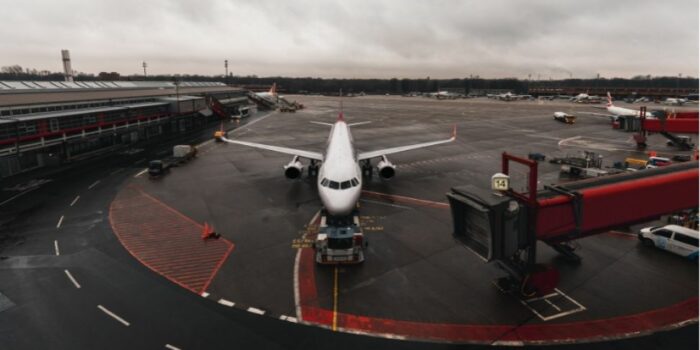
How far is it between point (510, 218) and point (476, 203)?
164 cm

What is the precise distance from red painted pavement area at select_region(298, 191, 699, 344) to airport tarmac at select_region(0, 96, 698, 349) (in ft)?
0.23

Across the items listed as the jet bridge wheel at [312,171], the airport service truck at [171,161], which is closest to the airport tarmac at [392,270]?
the jet bridge wheel at [312,171]

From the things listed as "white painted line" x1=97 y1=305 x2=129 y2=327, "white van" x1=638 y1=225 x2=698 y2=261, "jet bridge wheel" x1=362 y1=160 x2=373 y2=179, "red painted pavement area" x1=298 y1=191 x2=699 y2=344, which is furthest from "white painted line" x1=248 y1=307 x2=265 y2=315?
"jet bridge wheel" x1=362 y1=160 x2=373 y2=179

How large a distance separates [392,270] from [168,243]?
53.5 ft

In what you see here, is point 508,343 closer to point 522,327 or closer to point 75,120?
point 522,327

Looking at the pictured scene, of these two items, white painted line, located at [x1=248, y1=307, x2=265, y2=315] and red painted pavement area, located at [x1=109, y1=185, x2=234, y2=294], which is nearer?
white painted line, located at [x1=248, y1=307, x2=265, y2=315]

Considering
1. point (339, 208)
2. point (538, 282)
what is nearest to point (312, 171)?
point (339, 208)

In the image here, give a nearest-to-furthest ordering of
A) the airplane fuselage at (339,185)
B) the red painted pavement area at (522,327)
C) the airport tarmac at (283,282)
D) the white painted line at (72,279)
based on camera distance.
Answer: the red painted pavement area at (522,327)
the airport tarmac at (283,282)
the white painted line at (72,279)
the airplane fuselage at (339,185)

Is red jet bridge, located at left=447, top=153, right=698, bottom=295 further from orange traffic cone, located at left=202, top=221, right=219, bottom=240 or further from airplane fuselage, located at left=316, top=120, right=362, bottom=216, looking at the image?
orange traffic cone, located at left=202, top=221, right=219, bottom=240

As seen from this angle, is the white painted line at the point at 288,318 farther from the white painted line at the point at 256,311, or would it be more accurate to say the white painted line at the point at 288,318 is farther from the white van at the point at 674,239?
the white van at the point at 674,239

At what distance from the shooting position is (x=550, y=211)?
18.3 m

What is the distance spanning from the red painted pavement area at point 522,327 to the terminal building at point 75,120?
4823 cm

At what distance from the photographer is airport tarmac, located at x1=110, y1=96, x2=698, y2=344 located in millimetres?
17859

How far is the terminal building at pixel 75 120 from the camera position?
46.9 metres
